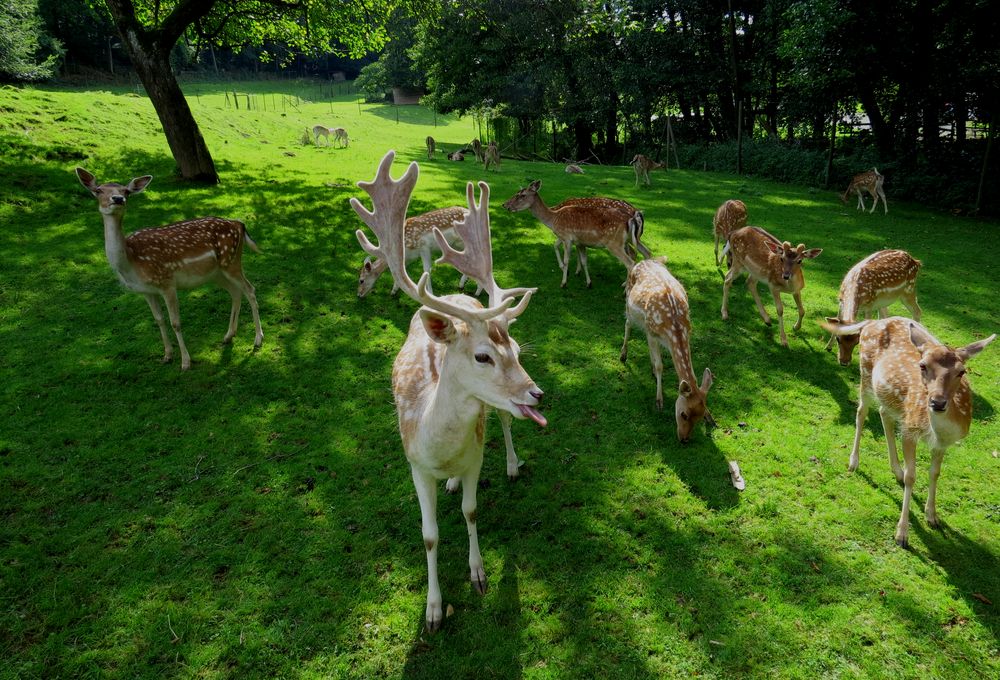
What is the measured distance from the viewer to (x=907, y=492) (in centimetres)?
412

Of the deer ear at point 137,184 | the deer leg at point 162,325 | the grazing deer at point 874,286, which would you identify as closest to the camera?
the deer ear at point 137,184

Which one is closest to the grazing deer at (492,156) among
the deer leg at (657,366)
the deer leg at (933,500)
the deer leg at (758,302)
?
the deer leg at (758,302)

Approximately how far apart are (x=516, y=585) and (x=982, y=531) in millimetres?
3660

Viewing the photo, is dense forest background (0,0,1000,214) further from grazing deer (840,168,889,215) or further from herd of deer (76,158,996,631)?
herd of deer (76,158,996,631)

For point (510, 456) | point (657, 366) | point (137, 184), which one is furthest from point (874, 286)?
point (137, 184)

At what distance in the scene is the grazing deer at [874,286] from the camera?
21.2 feet

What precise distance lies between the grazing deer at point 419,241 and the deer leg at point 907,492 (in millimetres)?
5296

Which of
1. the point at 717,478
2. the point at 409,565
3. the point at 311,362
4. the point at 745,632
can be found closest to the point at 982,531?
the point at 717,478

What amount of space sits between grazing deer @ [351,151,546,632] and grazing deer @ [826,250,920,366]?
512cm

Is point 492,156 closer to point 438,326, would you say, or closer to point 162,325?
point 162,325

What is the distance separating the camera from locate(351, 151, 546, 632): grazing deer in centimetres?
272

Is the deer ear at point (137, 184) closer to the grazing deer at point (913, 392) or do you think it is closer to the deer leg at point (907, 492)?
the grazing deer at point (913, 392)

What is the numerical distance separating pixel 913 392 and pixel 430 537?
384 cm

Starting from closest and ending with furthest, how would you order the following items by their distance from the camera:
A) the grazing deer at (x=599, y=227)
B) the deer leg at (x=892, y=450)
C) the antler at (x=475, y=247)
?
the antler at (x=475, y=247)
the deer leg at (x=892, y=450)
the grazing deer at (x=599, y=227)
